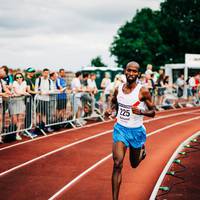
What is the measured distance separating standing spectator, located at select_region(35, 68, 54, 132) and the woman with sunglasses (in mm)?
651

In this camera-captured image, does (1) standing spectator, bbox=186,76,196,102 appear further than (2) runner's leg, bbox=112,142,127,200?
Yes

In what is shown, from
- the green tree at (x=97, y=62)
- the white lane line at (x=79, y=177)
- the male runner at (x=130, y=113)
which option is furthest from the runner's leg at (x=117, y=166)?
the green tree at (x=97, y=62)

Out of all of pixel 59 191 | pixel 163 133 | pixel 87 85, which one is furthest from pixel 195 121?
pixel 59 191

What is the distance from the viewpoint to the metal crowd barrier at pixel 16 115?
1056 centimetres

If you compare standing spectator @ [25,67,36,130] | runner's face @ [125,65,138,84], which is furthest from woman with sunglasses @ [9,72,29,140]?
runner's face @ [125,65,138,84]

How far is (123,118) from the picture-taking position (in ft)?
18.9

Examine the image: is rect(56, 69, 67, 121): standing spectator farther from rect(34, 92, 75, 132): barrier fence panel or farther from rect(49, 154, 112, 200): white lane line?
rect(49, 154, 112, 200): white lane line

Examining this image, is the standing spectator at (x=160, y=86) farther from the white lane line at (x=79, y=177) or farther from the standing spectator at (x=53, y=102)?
the white lane line at (x=79, y=177)

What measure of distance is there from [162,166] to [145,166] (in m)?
0.36

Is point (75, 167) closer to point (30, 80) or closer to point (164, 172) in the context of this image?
point (164, 172)

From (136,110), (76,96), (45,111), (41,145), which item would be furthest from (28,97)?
(136,110)

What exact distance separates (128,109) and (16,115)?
5865mm

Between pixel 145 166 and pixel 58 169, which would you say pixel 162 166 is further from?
pixel 58 169

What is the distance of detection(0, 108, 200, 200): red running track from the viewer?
21.1ft
